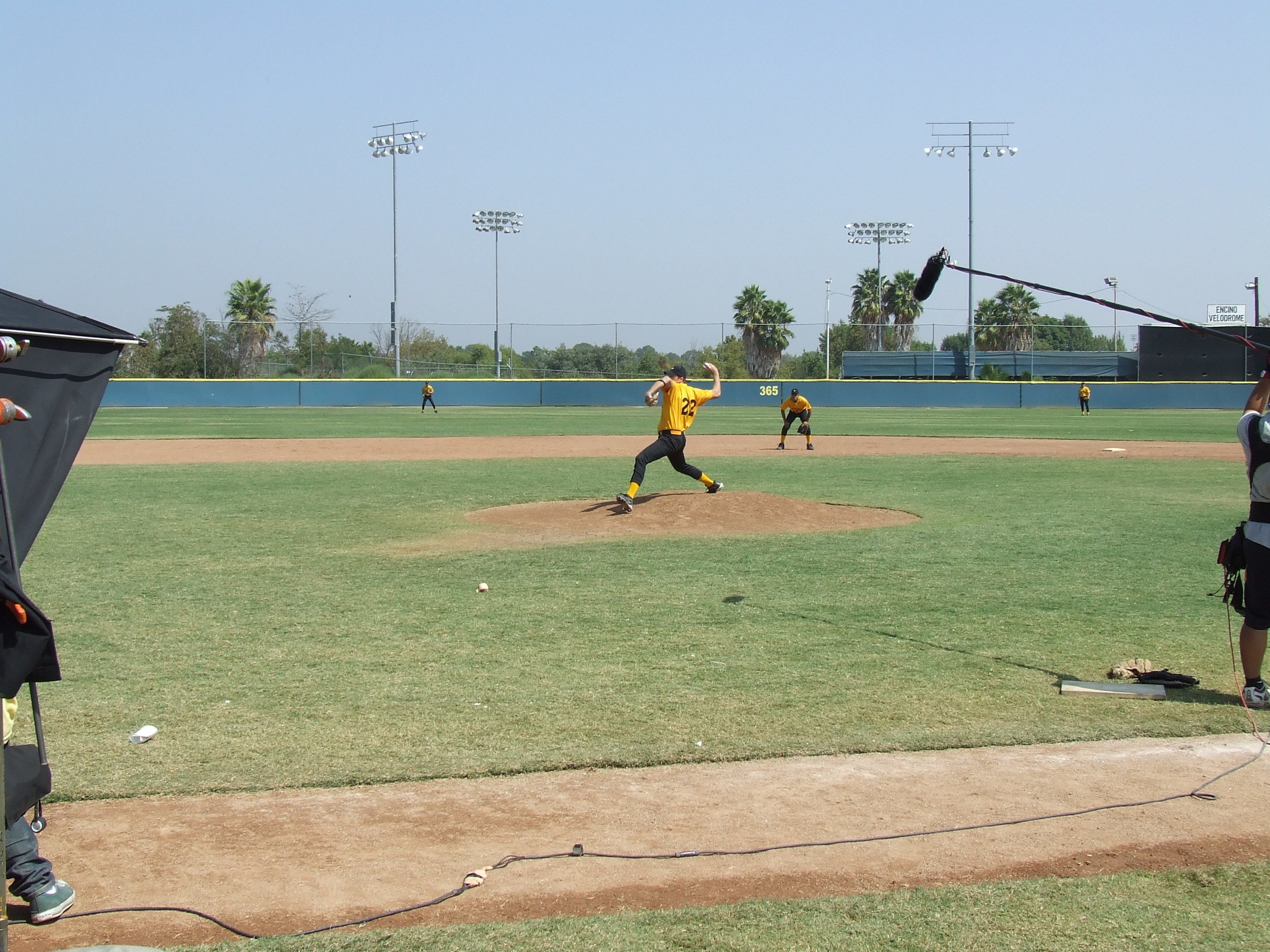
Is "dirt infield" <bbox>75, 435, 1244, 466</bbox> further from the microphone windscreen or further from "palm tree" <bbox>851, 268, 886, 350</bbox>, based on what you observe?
"palm tree" <bbox>851, 268, 886, 350</bbox>

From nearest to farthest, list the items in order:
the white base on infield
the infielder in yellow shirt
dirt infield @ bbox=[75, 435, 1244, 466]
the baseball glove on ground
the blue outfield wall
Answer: the white base on infield, the baseball glove on ground, dirt infield @ bbox=[75, 435, 1244, 466], the infielder in yellow shirt, the blue outfield wall

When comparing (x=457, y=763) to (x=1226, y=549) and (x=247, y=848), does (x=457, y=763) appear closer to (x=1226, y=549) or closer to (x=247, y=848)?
(x=247, y=848)

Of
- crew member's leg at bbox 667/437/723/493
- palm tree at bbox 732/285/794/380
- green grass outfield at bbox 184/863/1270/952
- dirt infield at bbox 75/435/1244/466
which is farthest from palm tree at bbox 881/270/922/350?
green grass outfield at bbox 184/863/1270/952

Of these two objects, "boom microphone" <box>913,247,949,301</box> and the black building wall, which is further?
A: the black building wall

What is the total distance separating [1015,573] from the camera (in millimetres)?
9992

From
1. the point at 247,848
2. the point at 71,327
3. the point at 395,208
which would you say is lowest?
the point at 247,848

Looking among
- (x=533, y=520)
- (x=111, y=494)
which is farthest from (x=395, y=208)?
(x=533, y=520)

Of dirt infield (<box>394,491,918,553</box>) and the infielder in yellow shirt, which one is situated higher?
the infielder in yellow shirt

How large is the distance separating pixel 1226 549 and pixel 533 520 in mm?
8747

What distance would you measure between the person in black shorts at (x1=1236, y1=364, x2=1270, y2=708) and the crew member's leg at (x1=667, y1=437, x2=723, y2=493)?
319 inches

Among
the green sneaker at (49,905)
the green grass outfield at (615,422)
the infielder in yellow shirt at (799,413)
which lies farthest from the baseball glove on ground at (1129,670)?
the green grass outfield at (615,422)

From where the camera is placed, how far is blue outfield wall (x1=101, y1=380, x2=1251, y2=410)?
2212 inches

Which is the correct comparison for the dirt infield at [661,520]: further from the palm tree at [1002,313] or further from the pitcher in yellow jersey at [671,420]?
the palm tree at [1002,313]

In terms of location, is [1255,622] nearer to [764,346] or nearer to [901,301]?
[764,346]
